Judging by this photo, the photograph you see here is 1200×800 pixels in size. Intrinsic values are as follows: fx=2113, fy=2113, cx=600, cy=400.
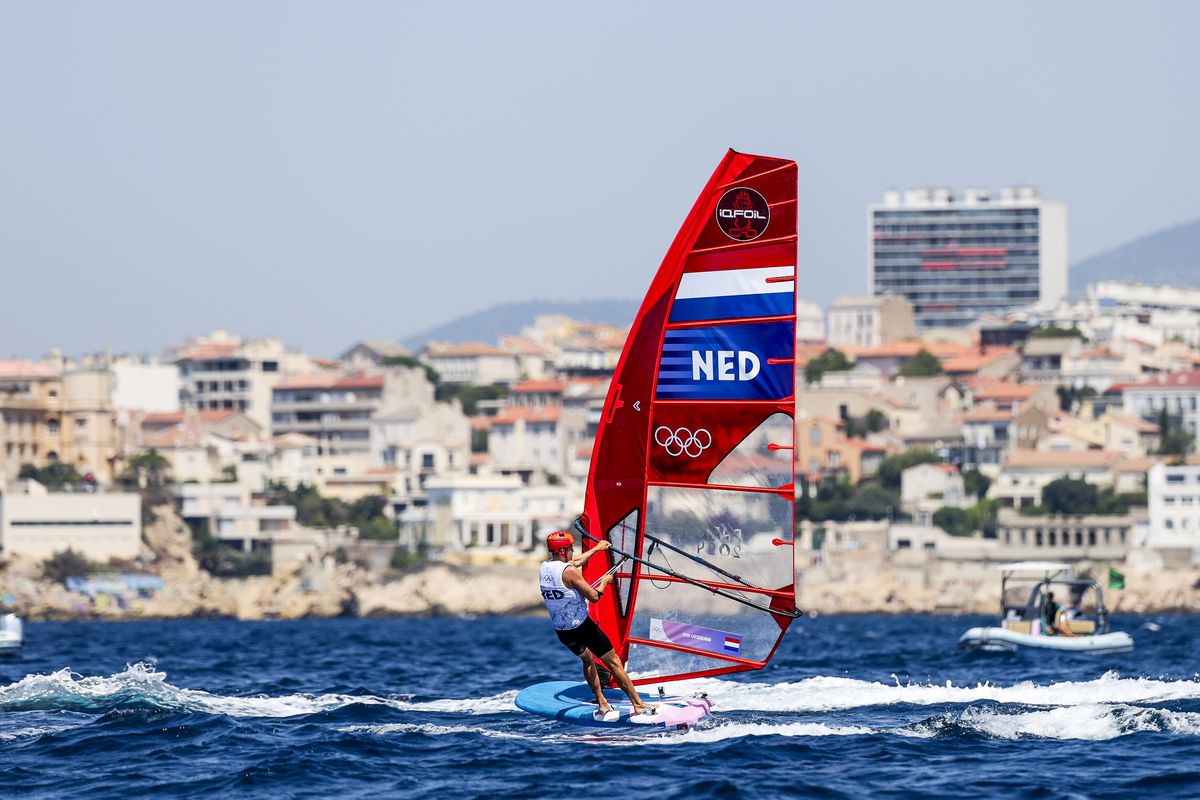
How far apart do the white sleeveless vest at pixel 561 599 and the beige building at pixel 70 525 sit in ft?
247

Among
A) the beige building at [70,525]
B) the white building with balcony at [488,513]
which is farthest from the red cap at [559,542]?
the white building with balcony at [488,513]

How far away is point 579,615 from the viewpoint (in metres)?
18.6

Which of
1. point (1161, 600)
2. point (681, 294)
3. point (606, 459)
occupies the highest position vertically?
point (681, 294)

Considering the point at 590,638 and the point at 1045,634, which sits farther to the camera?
the point at 1045,634

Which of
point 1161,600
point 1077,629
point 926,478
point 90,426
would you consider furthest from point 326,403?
point 1077,629

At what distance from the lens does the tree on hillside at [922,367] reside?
135 meters

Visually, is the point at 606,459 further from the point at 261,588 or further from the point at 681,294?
the point at 261,588

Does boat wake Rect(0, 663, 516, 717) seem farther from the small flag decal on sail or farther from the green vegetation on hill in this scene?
the green vegetation on hill

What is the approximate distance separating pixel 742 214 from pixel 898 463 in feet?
291

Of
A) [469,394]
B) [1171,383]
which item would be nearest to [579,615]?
[1171,383]

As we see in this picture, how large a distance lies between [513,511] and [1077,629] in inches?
2297

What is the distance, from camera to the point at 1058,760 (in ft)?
55.5

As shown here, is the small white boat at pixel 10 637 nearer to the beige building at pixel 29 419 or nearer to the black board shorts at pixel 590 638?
the black board shorts at pixel 590 638

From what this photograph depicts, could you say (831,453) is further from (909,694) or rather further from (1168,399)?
(909,694)
